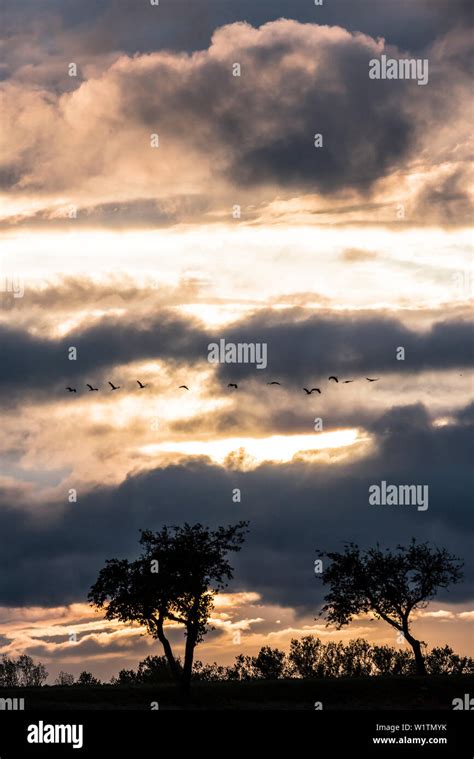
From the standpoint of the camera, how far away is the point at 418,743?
228 feet

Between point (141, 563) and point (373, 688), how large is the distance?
24426mm

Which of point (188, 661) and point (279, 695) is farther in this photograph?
point (188, 661)

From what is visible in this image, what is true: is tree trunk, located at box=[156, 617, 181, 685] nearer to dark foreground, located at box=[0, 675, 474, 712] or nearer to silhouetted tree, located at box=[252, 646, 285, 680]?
dark foreground, located at box=[0, 675, 474, 712]

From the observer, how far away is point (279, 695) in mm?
95562

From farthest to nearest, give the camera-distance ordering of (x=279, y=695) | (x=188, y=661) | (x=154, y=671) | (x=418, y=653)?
1. (x=154, y=671)
2. (x=418, y=653)
3. (x=188, y=661)
4. (x=279, y=695)

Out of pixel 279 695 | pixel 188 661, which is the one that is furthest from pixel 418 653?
pixel 188 661

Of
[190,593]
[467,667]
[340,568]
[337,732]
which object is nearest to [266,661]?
[467,667]

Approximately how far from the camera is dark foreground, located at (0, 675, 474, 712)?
3632 inches

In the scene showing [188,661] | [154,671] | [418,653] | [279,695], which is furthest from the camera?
[154,671]

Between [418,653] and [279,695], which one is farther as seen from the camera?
Answer: [418,653]

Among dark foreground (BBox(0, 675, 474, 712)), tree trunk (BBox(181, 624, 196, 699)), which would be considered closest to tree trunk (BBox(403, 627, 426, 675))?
dark foreground (BBox(0, 675, 474, 712))

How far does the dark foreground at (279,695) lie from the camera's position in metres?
92.2

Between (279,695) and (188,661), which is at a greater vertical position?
(188,661)

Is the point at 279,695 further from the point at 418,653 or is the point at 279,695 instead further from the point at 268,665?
the point at 268,665
